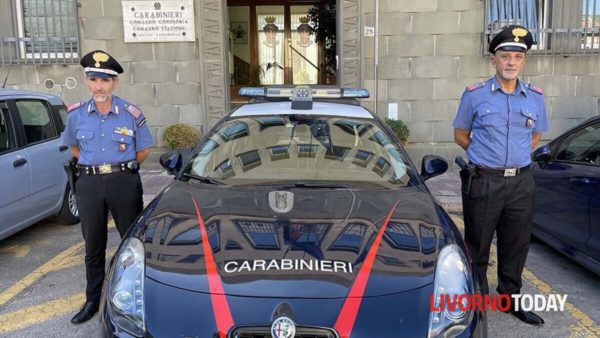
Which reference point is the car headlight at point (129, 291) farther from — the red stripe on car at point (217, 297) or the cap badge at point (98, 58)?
the cap badge at point (98, 58)

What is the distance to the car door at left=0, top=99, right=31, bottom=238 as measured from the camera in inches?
177

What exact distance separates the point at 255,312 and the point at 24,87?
314 inches

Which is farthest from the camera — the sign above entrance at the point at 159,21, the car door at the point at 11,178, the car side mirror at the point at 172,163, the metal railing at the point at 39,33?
the metal railing at the point at 39,33

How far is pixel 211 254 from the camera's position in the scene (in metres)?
2.31

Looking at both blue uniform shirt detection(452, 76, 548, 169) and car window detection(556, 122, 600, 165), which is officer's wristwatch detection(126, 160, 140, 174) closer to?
blue uniform shirt detection(452, 76, 548, 169)

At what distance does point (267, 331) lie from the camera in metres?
2.00

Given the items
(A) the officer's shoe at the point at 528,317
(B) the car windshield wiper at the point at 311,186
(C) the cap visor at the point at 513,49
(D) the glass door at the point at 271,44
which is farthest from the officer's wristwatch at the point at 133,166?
(D) the glass door at the point at 271,44

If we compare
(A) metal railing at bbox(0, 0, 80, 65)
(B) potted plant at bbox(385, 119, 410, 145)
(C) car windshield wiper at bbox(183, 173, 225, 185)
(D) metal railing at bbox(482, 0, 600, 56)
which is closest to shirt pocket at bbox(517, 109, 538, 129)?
(C) car windshield wiper at bbox(183, 173, 225, 185)

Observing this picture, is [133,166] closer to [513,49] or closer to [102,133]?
[102,133]

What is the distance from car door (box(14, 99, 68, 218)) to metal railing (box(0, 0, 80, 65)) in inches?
139

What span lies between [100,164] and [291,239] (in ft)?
5.53

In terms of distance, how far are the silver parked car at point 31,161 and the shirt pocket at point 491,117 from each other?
3848 millimetres

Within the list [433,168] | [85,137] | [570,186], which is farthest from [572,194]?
[85,137]

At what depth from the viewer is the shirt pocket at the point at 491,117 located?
3.32 m
